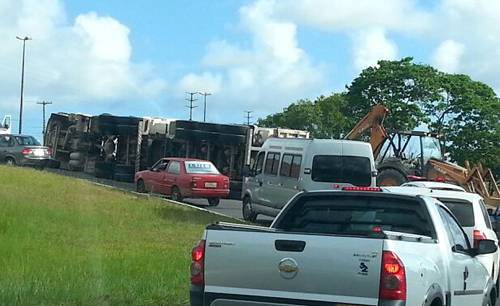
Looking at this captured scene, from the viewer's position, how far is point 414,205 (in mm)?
9273

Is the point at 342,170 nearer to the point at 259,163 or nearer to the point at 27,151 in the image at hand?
the point at 259,163

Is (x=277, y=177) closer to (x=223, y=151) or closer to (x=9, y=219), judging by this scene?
(x=9, y=219)

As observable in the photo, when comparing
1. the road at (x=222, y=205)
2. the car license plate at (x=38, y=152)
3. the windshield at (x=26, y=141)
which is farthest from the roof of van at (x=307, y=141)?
the windshield at (x=26, y=141)

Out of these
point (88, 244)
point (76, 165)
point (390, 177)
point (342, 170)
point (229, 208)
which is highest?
point (342, 170)

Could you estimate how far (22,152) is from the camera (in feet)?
129

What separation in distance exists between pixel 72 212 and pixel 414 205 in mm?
14414

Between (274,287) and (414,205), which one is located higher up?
(414,205)

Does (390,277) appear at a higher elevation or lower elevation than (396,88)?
lower

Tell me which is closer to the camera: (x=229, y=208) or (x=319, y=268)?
(x=319, y=268)

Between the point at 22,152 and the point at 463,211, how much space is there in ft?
92.7

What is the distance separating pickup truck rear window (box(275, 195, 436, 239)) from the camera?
9.24 metres

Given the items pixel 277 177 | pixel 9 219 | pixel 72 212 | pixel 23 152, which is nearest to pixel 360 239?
pixel 9 219

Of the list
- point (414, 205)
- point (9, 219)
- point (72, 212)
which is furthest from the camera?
point (72, 212)

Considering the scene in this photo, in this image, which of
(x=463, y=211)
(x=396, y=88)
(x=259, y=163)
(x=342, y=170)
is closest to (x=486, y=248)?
(x=463, y=211)
